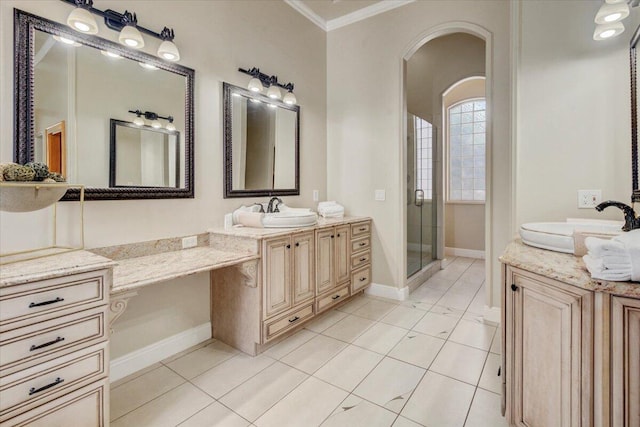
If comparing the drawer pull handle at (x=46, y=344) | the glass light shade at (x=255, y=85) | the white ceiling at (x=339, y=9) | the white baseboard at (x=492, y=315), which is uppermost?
the white ceiling at (x=339, y=9)

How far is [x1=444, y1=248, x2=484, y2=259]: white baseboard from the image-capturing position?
17.5 feet

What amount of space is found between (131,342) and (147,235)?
0.71 meters

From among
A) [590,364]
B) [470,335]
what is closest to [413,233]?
[470,335]

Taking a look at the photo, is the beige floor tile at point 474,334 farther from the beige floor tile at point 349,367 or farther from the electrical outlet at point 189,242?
the electrical outlet at point 189,242

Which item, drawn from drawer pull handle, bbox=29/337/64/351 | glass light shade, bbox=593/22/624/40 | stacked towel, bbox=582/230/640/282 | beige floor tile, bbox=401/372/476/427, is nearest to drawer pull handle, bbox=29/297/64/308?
drawer pull handle, bbox=29/337/64/351

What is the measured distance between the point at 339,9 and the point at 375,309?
10.8 feet

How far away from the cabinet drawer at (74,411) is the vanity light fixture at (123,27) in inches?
72.7

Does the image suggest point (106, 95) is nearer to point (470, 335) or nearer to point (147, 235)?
point (147, 235)

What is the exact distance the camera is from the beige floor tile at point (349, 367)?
77.0 inches

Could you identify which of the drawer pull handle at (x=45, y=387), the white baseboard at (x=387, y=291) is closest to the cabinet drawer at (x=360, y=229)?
the white baseboard at (x=387, y=291)

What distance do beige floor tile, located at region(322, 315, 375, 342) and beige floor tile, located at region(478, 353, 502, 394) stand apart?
94 centimetres

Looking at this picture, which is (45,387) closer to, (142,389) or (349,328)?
(142,389)

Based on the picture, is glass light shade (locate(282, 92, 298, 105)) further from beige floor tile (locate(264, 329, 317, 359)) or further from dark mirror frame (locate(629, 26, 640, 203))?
dark mirror frame (locate(629, 26, 640, 203))

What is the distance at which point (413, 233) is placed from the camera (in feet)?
12.5
